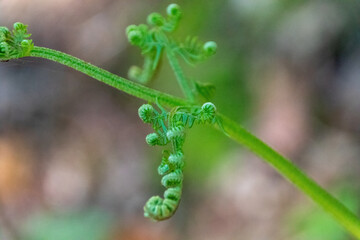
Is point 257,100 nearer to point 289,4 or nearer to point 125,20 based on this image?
point 289,4

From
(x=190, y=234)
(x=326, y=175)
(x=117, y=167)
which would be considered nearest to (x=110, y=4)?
(x=117, y=167)

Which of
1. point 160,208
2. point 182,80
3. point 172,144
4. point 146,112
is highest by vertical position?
point 182,80

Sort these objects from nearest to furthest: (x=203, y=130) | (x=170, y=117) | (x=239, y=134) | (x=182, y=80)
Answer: (x=170, y=117)
(x=239, y=134)
(x=182, y=80)
(x=203, y=130)

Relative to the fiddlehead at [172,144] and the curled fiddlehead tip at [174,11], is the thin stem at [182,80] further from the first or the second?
the fiddlehead at [172,144]

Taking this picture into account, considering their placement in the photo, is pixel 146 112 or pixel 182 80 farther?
pixel 182 80

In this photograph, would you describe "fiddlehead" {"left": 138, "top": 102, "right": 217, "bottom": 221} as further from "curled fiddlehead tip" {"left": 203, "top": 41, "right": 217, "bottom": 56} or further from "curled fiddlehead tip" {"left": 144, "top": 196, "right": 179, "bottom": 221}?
"curled fiddlehead tip" {"left": 203, "top": 41, "right": 217, "bottom": 56}

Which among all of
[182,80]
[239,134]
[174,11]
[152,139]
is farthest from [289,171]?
[174,11]

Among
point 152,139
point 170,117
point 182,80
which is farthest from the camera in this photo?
point 182,80

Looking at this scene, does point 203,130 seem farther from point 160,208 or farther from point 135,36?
point 160,208

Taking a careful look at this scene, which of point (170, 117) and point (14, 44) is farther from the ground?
point (14, 44)

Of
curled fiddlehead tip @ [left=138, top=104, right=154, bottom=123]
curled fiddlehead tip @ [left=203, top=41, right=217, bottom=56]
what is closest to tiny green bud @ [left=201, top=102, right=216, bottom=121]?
curled fiddlehead tip @ [left=138, top=104, right=154, bottom=123]
